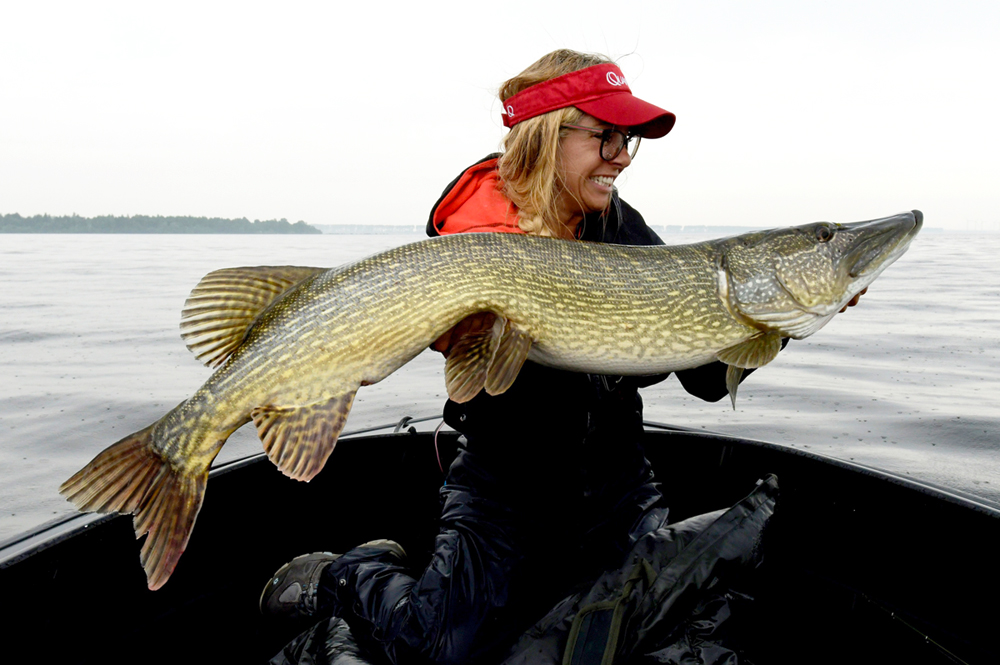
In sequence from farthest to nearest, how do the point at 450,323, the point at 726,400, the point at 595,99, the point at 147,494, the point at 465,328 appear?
the point at 726,400 → the point at 595,99 → the point at 465,328 → the point at 450,323 → the point at 147,494

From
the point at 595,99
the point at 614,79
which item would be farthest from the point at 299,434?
the point at 614,79

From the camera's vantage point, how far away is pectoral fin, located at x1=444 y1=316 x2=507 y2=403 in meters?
1.76

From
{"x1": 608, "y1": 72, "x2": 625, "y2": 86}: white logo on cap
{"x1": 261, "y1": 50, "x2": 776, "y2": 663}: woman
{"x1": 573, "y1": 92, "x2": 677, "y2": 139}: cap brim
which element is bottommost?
{"x1": 261, "y1": 50, "x2": 776, "y2": 663}: woman

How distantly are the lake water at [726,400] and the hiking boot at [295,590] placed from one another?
3.75ft

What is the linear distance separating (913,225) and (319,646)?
2.28 m

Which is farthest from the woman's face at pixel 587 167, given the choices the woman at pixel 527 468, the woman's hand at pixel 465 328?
the woman's hand at pixel 465 328

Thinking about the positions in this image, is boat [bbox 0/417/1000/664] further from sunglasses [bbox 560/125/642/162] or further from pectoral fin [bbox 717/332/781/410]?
sunglasses [bbox 560/125/642/162]

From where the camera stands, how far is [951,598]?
1.93 metres

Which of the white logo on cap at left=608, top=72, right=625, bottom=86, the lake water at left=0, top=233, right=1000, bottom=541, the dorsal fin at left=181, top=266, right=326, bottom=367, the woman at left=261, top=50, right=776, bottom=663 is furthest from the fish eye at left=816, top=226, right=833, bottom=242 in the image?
the dorsal fin at left=181, top=266, right=326, bottom=367

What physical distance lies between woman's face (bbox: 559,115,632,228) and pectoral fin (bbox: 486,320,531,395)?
599mm

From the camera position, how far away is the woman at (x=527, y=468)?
196cm

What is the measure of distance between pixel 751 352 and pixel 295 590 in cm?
166

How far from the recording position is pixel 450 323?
1763 millimetres

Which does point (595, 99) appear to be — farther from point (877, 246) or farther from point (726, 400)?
point (726, 400)
